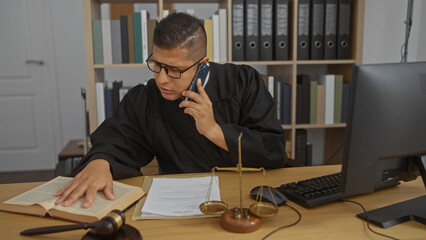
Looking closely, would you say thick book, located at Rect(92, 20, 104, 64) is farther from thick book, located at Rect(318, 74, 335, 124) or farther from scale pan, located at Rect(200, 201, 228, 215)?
scale pan, located at Rect(200, 201, 228, 215)

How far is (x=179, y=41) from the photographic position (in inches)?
56.4

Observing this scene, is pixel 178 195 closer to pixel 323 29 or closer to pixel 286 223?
pixel 286 223

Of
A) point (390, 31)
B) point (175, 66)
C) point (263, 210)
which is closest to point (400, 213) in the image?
point (263, 210)

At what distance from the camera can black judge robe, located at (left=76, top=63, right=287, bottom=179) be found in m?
1.60

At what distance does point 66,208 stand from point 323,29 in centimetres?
228

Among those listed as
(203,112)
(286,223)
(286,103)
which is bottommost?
(286,223)

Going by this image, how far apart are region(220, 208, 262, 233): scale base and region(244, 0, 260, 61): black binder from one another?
189 centimetres

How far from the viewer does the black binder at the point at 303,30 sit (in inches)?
107

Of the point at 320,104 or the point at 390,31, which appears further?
the point at 390,31

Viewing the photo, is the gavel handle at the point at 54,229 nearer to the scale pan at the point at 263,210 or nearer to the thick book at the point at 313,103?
the scale pan at the point at 263,210

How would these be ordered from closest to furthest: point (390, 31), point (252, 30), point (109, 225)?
point (109, 225) → point (252, 30) → point (390, 31)

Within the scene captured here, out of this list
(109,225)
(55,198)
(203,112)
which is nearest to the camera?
(109,225)

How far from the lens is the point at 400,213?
104cm

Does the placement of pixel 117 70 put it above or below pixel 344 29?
below
